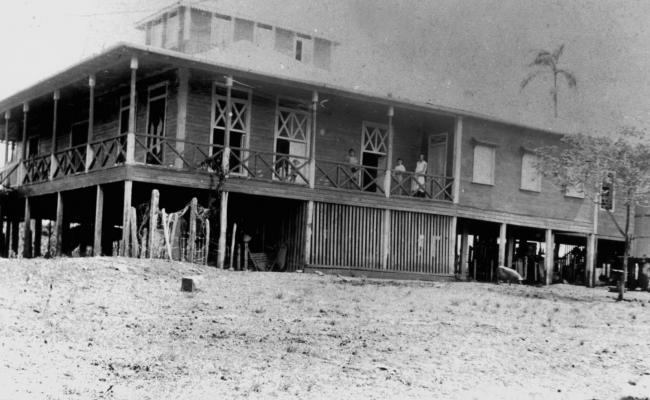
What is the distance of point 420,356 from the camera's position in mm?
10562

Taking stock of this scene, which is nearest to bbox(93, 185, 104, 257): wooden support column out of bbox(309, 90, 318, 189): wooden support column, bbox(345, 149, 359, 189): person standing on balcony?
bbox(309, 90, 318, 189): wooden support column

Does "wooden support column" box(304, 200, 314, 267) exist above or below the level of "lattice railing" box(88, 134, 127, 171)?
below

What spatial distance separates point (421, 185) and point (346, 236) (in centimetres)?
319

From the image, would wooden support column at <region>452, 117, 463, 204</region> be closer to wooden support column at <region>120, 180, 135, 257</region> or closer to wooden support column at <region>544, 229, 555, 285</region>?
wooden support column at <region>544, 229, 555, 285</region>

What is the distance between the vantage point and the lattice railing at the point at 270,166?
21.4m

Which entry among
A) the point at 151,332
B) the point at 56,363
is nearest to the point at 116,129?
the point at 151,332

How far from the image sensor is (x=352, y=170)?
24.3 meters

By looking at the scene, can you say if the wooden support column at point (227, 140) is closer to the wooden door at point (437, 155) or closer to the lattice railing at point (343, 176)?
the lattice railing at point (343, 176)

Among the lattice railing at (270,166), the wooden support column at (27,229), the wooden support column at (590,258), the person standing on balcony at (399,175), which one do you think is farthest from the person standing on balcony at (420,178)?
the wooden support column at (27,229)

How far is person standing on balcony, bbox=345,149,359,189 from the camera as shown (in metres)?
23.2

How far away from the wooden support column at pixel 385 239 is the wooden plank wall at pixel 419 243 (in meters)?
0.16

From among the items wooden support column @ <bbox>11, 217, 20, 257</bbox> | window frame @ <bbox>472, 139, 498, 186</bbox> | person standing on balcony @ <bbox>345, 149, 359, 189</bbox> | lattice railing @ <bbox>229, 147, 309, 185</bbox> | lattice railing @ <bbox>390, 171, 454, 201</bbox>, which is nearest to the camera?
lattice railing @ <bbox>229, 147, 309, 185</bbox>

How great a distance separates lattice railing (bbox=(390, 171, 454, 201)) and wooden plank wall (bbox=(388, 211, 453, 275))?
0.76 meters

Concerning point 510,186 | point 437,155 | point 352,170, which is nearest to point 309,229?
point 352,170
